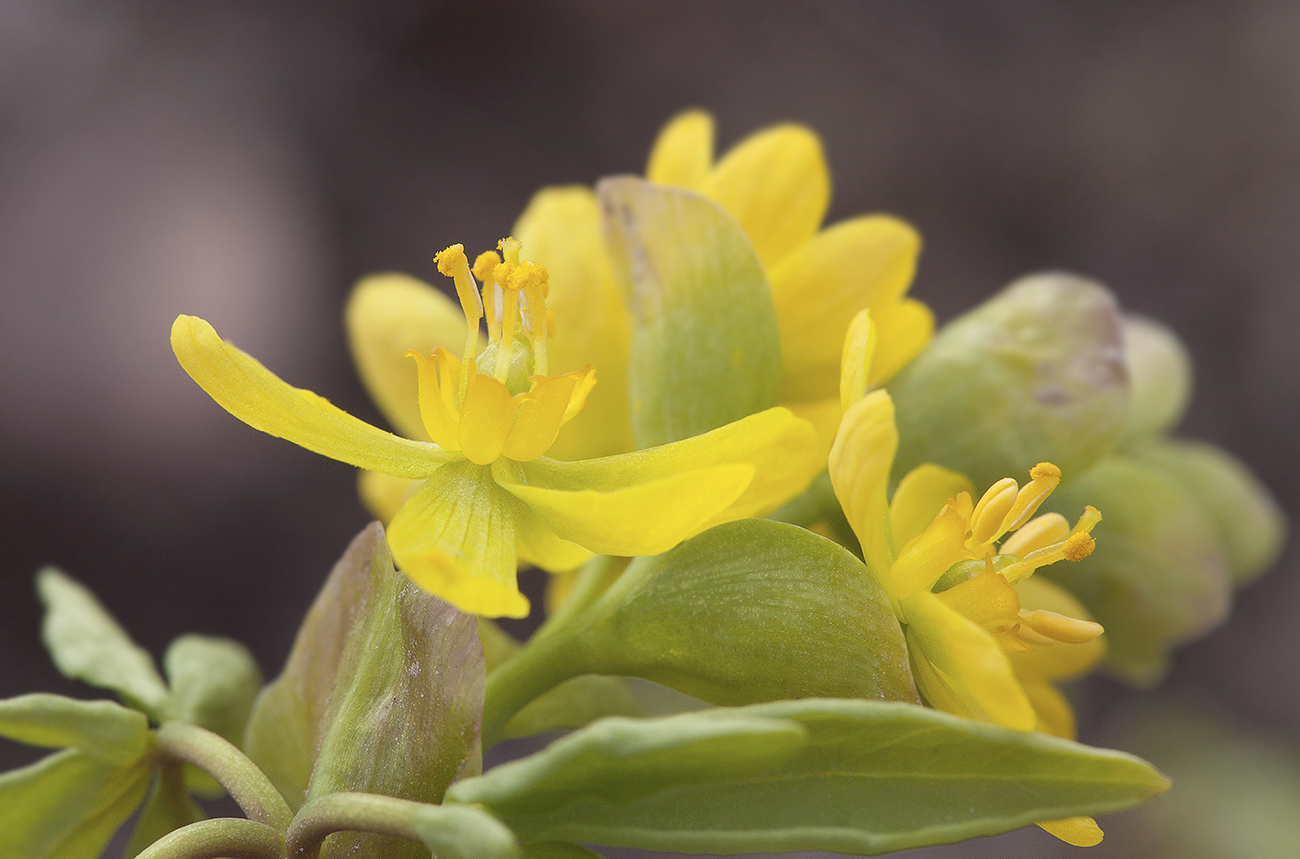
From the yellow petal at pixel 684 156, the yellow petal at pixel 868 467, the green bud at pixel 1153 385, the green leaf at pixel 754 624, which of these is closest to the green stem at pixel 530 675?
the green leaf at pixel 754 624

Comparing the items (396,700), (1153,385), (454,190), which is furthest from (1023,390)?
(454,190)

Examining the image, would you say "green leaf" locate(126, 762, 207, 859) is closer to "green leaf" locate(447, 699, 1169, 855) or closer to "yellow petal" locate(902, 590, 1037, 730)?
"green leaf" locate(447, 699, 1169, 855)

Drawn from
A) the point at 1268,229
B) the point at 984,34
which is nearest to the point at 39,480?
the point at 984,34

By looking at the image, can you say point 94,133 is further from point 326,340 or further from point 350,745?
point 350,745

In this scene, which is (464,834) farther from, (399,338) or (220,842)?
(399,338)

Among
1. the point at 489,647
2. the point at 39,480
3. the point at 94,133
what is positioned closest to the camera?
the point at 489,647

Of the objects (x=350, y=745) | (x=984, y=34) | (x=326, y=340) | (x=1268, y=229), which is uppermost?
(x=984, y=34)
